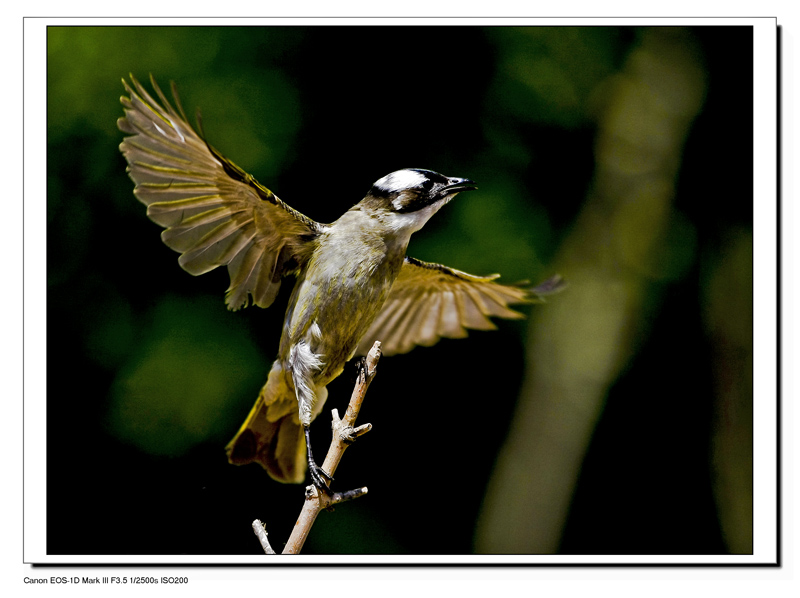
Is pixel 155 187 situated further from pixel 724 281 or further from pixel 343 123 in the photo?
pixel 724 281

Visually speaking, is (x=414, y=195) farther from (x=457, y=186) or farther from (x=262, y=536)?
(x=262, y=536)

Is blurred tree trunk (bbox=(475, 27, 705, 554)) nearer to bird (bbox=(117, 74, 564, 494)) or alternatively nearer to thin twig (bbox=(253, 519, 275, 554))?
bird (bbox=(117, 74, 564, 494))

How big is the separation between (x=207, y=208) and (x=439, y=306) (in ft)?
3.36

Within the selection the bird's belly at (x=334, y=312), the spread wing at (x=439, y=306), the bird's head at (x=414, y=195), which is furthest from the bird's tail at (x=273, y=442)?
the bird's head at (x=414, y=195)

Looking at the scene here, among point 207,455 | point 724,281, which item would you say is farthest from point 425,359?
point 724,281

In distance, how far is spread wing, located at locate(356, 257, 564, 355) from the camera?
264 cm

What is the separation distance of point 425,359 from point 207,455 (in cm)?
96

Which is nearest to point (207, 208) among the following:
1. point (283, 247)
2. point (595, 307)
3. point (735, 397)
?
point (283, 247)

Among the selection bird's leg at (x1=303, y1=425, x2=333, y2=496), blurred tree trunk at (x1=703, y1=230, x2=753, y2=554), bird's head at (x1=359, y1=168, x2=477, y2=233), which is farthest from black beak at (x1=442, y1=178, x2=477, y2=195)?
blurred tree trunk at (x1=703, y1=230, x2=753, y2=554)

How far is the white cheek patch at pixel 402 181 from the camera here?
2.21 meters

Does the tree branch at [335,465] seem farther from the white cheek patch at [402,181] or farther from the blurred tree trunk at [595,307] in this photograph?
the blurred tree trunk at [595,307]

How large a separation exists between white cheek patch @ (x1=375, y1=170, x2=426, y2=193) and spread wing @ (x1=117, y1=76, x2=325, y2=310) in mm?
247

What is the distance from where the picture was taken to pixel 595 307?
11.1ft
